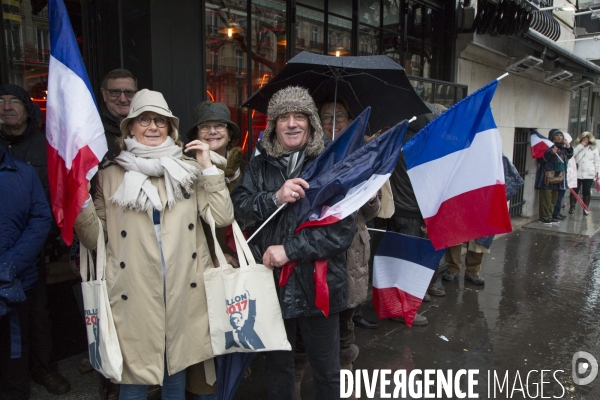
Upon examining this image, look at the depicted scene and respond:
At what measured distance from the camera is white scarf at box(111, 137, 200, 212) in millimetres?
2451

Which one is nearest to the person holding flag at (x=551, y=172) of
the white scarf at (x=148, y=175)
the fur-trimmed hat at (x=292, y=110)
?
the fur-trimmed hat at (x=292, y=110)

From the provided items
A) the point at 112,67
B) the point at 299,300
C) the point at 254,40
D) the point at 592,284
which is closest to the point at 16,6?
the point at 112,67

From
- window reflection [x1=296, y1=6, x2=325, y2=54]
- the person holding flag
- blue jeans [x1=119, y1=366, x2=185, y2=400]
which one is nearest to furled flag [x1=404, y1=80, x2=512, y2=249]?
blue jeans [x1=119, y1=366, x2=185, y2=400]

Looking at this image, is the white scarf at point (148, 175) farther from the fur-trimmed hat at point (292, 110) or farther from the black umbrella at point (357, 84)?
the black umbrella at point (357, 84)

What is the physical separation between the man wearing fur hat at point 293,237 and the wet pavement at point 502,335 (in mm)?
875

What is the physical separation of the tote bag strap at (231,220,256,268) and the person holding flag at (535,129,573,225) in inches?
366

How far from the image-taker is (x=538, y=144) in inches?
404

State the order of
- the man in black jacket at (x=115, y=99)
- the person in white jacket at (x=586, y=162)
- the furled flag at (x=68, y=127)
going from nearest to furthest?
the furled flag at (x=68, y=127) < the man in black jacket at (x=115, y=99) < the person in white jacket at (x=586, y=162)

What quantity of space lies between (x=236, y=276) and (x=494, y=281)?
189 inches

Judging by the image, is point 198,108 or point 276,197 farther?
point 198,108

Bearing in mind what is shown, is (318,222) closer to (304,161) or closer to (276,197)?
(276,197)

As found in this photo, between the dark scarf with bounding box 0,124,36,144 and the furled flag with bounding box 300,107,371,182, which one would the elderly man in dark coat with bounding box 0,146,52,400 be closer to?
the dark scarf with bounding box 0,124,36,144

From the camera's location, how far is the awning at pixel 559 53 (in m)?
8.25

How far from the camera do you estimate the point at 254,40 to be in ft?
16.4
